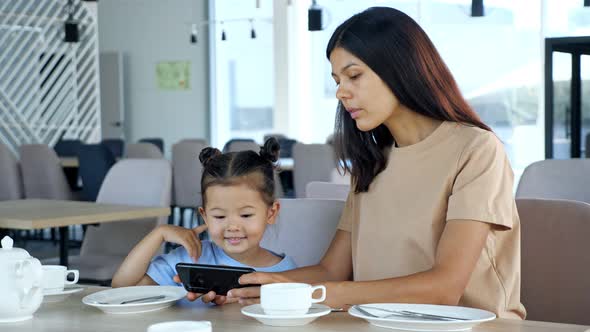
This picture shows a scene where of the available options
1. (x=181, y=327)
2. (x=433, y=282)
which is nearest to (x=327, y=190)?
(x=433, y=282)

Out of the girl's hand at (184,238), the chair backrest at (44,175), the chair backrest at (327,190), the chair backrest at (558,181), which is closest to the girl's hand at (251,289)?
the girl's hand at (184,238)

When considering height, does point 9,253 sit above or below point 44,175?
above

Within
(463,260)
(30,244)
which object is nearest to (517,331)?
(463,260)

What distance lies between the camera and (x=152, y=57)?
11680 mm

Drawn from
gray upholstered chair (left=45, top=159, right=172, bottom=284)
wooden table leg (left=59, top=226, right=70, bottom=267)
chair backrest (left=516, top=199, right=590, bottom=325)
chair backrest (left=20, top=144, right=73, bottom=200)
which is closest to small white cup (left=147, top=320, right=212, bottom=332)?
chair backrest (left=516, top=199, right=590, bottom=325)

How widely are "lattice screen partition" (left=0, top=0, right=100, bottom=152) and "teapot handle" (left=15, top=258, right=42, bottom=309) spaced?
366 inches

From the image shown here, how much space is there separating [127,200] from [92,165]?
8.22ft

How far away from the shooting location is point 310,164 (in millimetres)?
6176

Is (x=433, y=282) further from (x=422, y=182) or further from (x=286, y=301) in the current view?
(x=286, y=301)

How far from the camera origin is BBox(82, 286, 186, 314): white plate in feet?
4.74

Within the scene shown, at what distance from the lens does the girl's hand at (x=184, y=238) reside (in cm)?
173

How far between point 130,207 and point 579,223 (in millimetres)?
2066

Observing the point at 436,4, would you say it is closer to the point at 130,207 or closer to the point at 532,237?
the point at 130,207

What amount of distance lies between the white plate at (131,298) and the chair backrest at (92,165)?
4.79 meters
